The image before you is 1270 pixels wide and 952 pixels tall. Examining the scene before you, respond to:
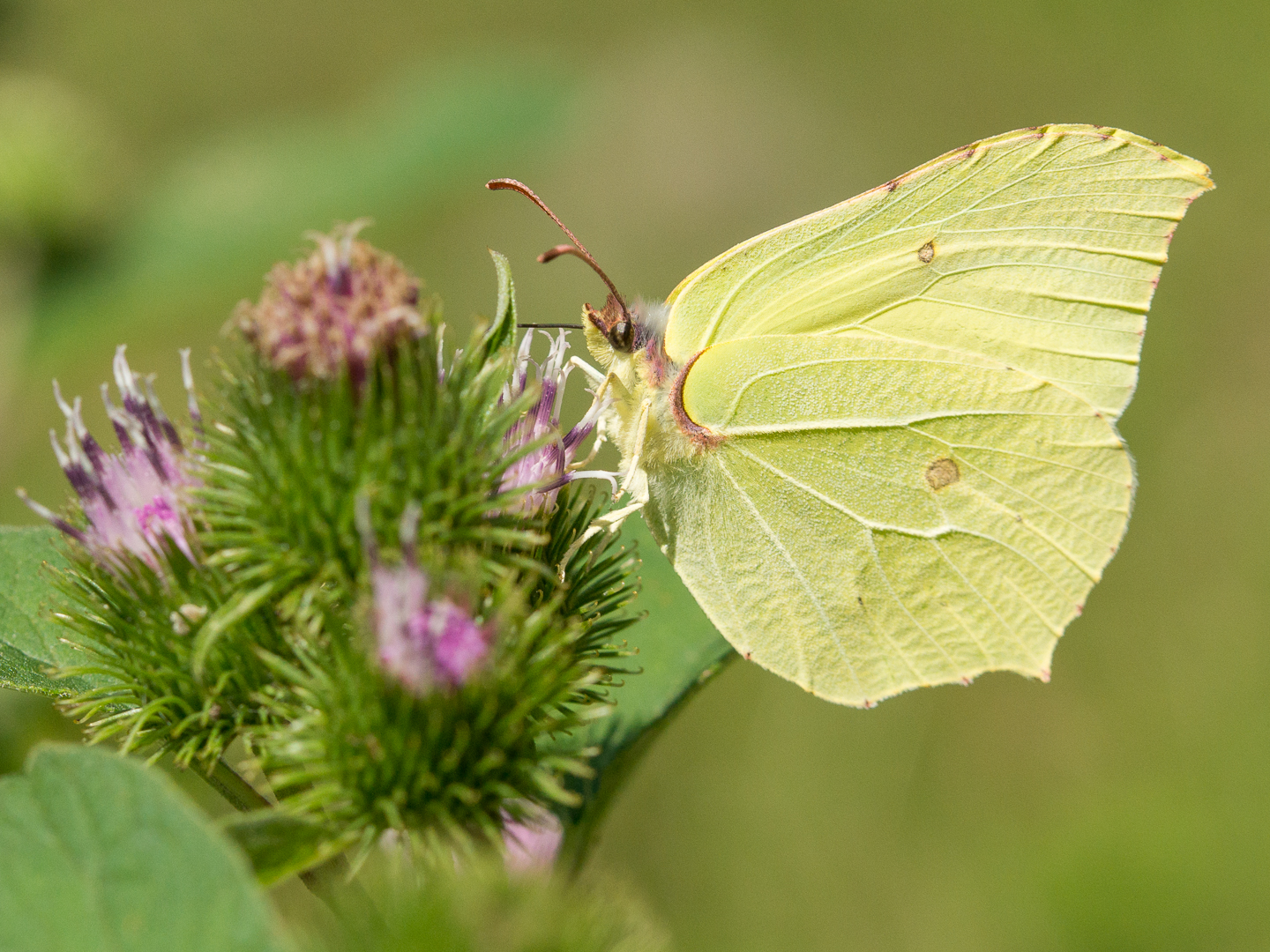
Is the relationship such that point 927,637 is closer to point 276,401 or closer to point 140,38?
point 276,401

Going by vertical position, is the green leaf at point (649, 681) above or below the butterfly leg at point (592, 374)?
below

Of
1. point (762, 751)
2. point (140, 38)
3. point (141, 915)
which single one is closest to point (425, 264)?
point (140, 38)

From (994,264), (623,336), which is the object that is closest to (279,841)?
(623,336)

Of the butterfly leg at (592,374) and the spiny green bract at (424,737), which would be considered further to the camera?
the butterfly leg at (592,374)

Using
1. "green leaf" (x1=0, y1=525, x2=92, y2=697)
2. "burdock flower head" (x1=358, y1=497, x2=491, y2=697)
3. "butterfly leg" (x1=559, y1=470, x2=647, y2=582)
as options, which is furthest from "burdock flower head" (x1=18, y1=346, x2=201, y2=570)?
"butterfly leg" (x1=559, y1=470, x2=647, y2=582)

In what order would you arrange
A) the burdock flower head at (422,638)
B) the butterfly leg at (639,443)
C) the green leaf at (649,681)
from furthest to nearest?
the butterfly leg at (639,443)
the green leaf at (649,681)
the burdock flower head at (422,638)

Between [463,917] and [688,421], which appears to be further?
[688,421]

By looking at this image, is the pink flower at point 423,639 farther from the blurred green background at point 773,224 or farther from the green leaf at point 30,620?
the blurred green background at point 773,224

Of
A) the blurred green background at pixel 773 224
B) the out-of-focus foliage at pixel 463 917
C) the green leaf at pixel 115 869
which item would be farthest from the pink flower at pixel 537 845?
the blurred green background at pixel 773 224

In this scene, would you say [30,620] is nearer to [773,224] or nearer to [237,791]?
[237,791]
